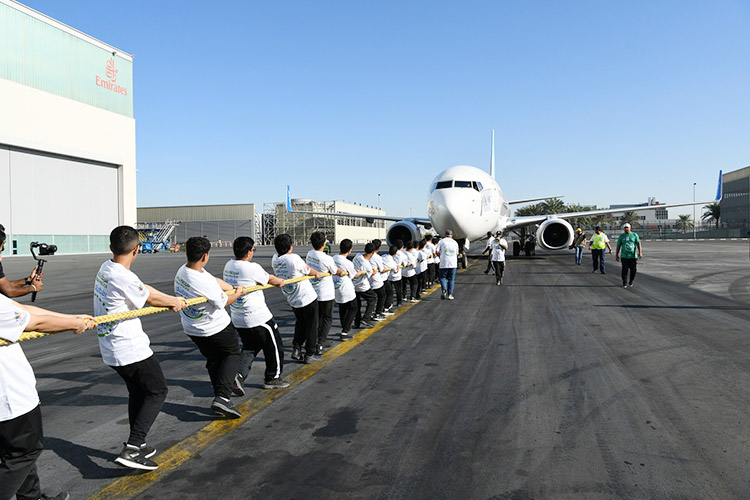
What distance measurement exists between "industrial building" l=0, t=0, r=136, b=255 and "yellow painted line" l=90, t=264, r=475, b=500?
41.7m

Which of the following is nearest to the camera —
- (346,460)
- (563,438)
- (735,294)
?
(346,460)

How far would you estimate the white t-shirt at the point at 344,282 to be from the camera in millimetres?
7004

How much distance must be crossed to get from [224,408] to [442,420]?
1842 millimetres

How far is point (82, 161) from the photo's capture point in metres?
44.9

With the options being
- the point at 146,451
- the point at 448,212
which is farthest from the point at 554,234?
the point at 146,451

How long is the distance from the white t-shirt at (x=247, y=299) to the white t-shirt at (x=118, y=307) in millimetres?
1456

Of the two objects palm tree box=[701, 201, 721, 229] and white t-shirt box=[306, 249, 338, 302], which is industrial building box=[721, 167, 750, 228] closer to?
palm tree box=[701, 201, 721, 229]

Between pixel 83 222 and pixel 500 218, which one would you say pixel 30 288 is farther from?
pixel 83 222

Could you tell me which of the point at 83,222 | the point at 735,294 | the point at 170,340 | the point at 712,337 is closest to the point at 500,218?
the point at 735,294

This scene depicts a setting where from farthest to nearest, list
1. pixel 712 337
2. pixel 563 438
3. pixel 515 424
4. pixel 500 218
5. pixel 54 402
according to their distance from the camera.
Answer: pixel 500 218, pixel 712 337, pixel 54 402, pixel 515 424, pixel 563 438

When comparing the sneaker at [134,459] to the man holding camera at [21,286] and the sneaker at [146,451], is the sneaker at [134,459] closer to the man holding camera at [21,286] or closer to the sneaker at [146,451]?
the sneaker at [146,451]

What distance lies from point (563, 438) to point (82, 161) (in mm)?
50770

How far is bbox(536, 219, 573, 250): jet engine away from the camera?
73.8 ft

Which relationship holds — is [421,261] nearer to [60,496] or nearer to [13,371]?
[60,496]
